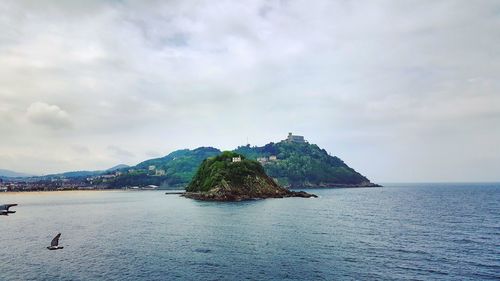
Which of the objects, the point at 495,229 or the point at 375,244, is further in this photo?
the point at 495,229

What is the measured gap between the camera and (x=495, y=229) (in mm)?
96688

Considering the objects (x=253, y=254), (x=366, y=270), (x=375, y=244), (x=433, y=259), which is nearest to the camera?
(x=366, y=270)

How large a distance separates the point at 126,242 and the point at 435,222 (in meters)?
92.5

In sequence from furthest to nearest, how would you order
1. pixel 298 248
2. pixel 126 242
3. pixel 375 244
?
1. pixel 126 242
2. pixel 375 244
3. pixel 298 248

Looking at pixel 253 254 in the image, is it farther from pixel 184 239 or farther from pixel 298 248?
pixel 184 239

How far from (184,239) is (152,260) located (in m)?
20.3

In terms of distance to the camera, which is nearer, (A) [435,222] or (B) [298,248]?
(B) [298,248]

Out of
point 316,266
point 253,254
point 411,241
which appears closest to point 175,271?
point 253,254

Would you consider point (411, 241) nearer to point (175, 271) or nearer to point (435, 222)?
point (435, 222)

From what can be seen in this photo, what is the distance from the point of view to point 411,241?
264 ft

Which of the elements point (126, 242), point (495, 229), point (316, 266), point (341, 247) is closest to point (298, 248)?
point (341, 247)

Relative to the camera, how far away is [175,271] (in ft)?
186

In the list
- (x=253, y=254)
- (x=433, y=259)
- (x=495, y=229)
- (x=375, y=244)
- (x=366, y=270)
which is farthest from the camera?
(x=495, y=229)

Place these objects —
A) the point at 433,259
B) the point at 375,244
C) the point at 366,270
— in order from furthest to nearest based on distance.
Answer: the point at 375,244, the point at 433,259, the point at 366,270
